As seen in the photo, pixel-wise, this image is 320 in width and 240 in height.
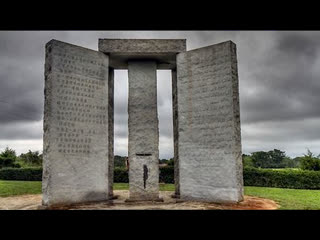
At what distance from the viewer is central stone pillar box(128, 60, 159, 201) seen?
9914mm

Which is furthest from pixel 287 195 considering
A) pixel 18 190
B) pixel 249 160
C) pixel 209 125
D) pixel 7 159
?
pixel 7 159

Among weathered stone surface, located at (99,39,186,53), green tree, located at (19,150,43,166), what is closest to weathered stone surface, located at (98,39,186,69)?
weathered stone surface, located at (99,39,186,53)

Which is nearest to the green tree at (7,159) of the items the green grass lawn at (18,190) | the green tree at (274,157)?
the green grass lawn at (18,190)

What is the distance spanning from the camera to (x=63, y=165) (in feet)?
29.0

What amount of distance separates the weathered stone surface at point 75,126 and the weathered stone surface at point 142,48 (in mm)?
437

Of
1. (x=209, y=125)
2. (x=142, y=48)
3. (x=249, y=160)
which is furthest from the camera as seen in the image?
(x=249, y=160)

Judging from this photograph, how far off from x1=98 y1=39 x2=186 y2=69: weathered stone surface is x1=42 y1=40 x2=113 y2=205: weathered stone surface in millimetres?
437

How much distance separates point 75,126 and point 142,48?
3568 millimetres

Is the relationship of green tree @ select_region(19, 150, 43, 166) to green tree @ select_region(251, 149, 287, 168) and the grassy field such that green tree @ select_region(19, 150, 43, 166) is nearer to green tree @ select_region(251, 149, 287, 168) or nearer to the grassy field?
the grassy field

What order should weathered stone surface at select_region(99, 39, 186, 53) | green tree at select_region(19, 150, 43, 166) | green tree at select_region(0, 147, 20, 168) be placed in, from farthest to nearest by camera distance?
green tree at select_region(19, 150, 43, 166) < green tree at select_region(0, 147, 20, 168) < weathered stone surface at select_region(99, 39, 186, 53)

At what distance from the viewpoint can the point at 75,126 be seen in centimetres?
925

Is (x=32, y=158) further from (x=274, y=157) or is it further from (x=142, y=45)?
(x=274, y=157)

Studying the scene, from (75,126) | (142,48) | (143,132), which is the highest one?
(142,48)

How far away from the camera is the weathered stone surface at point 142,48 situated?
1015 cm
